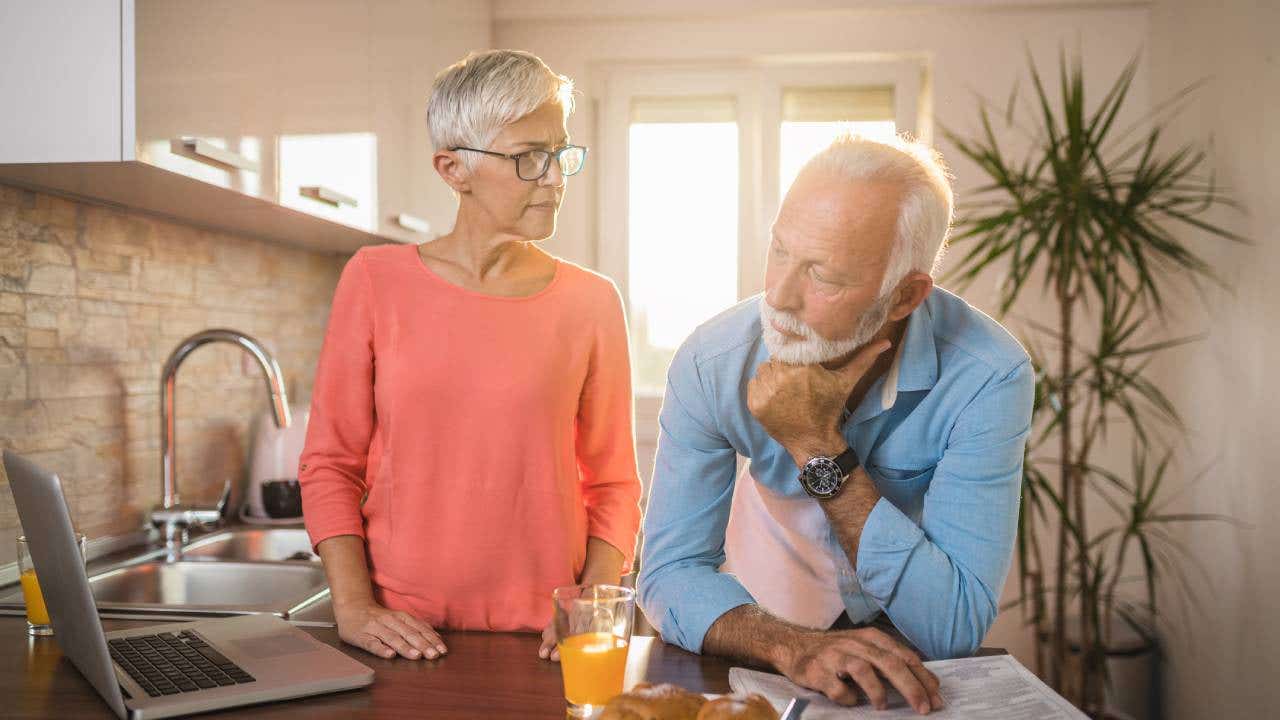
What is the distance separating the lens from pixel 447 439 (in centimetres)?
139

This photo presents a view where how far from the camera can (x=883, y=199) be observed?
123 centimetres

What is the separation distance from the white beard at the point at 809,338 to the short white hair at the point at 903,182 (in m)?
0.04

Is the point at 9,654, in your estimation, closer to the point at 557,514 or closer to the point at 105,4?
the point at 557,514

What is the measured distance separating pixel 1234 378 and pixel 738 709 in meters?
2.56

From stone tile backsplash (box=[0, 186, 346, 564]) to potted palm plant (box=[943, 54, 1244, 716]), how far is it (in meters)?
2.06

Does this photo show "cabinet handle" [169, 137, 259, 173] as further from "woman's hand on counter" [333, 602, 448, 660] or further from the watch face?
the watch face

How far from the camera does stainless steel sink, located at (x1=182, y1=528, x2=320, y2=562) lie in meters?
2.20

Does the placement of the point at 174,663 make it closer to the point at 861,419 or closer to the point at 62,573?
the point at 62,573

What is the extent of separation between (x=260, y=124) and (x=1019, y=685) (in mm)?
1506

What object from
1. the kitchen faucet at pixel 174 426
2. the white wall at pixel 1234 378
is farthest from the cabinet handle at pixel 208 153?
the white wall at pixel 1234 378

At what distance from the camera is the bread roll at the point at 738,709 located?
842 mm

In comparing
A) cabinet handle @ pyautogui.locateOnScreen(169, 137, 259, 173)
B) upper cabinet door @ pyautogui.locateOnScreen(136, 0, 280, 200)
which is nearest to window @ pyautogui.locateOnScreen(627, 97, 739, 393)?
upper cabinet door @ pyautogui.locateOnScreen(136, 0, 280, 200)

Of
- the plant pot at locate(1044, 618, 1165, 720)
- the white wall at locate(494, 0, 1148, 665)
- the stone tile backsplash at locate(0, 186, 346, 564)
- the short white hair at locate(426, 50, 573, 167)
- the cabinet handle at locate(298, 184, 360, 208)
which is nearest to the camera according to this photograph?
the short white hair at locate(426, 50, 573, 167)

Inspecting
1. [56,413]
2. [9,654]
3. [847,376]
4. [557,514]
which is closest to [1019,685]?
[847,376]
